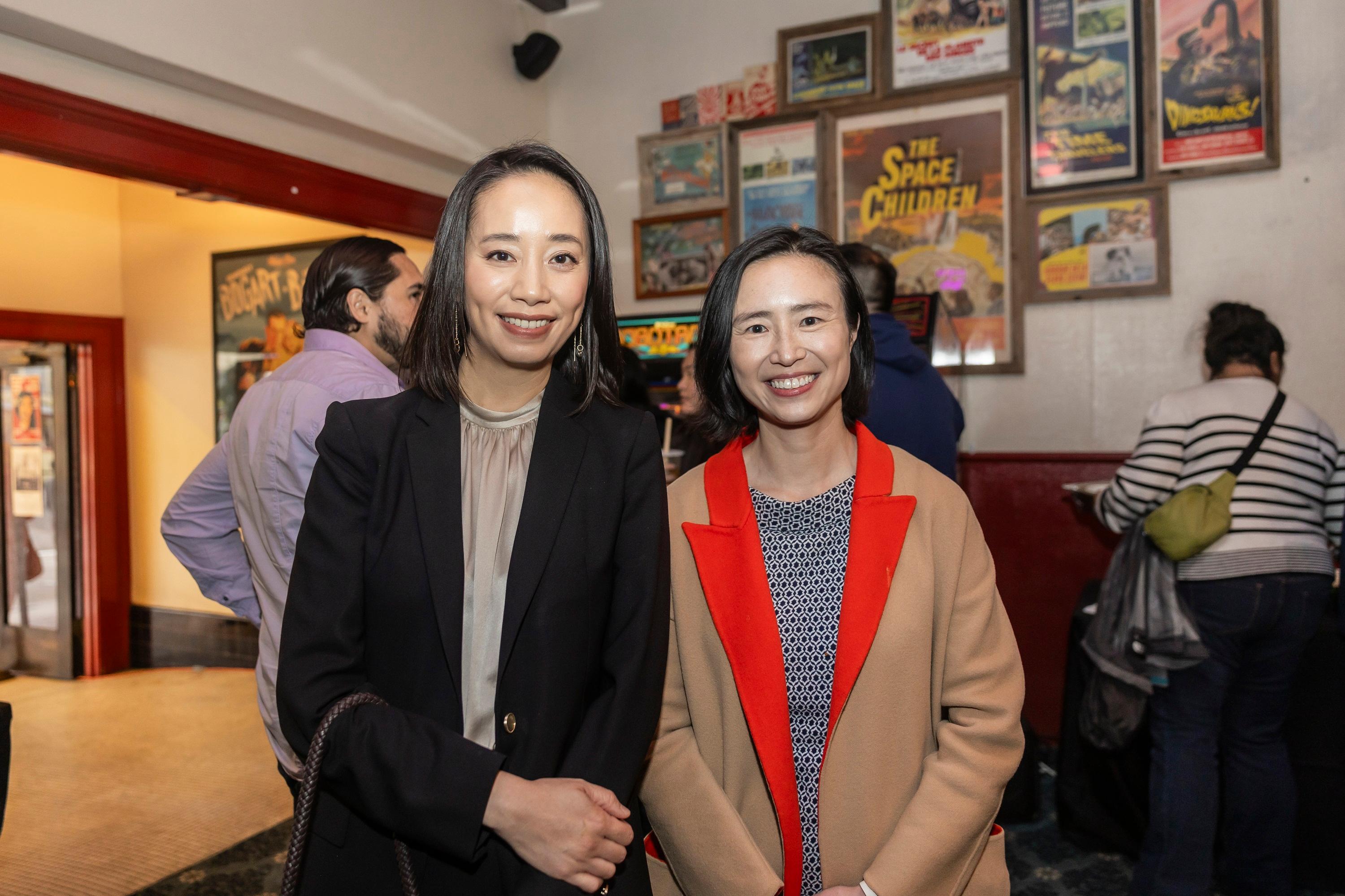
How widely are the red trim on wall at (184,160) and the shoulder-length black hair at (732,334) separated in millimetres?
2431

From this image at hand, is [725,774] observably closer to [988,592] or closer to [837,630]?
[837,630]

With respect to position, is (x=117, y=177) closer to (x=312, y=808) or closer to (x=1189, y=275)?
(x=312, y=808)

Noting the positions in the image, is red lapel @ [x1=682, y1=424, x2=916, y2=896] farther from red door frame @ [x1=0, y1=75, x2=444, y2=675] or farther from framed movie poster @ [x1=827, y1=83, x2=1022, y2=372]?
framed movie poster @ [x1=827, y1=83, x2=1022, y2=372]

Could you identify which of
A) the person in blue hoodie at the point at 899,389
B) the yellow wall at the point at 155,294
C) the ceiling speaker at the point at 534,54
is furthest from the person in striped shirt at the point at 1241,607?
the yellow wall at the point at 155,294

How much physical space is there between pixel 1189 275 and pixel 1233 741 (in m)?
1.97

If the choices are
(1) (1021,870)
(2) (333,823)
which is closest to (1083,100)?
(1) (1021,870)

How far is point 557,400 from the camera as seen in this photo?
4.04 ft

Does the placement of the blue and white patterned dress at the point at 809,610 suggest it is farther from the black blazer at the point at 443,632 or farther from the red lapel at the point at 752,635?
the black blazer at the point at 443,632

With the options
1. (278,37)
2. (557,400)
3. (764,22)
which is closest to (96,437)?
(278,37)

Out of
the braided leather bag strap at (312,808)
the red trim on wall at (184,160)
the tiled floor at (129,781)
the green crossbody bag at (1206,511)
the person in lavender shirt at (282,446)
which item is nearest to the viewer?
the braided leather bag strap at (312,808)

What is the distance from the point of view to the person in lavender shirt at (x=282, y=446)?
1843mm

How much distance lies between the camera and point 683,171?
15.7 ft

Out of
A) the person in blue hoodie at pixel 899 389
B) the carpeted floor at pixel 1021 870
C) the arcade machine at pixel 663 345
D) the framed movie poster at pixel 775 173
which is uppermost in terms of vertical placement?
the framed movie poster at pixel 775 173

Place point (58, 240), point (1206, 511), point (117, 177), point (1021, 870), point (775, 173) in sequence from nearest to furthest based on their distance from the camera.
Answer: point (1206, 511) < point (1021, 870) < point (117, 177) < point (775, 173) < point (58, 240)
